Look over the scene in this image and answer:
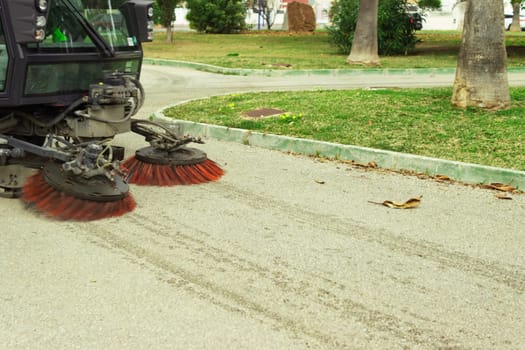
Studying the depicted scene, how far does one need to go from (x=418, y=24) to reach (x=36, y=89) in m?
22.4

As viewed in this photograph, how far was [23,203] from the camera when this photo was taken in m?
6.34

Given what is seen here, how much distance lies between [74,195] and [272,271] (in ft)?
6.18

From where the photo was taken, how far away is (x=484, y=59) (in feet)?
35.6

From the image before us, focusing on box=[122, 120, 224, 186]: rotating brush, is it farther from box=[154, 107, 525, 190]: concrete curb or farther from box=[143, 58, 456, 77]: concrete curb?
box=[143, 58, 456, 77]: concrete curb

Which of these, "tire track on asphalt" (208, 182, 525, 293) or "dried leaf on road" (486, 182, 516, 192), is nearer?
"tire track on asphalt" (208, 182, 525, 293)

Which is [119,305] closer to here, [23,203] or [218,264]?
[218,264]

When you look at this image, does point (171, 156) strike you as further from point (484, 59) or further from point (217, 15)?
point (217, 15)

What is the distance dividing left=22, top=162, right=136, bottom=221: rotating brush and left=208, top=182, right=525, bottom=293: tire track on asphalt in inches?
47.0

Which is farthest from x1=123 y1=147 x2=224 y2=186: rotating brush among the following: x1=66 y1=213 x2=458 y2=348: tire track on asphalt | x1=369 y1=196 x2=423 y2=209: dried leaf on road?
x1=369 y1=196 x2=423 y2=209: dried leaf on road

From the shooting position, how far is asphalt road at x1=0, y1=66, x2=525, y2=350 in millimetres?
3961

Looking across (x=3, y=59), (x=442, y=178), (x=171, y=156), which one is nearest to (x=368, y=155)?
(x=442, y=178)

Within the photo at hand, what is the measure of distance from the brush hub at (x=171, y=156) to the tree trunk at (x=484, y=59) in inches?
200

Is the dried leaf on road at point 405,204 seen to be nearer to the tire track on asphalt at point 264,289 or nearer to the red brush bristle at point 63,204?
the tire track on asphalt at point 264,289

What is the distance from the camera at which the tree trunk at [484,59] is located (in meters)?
10.8
